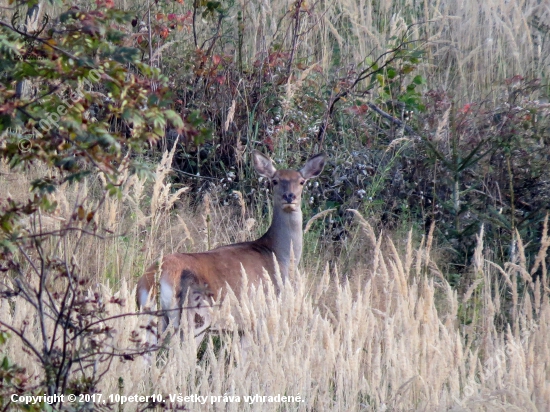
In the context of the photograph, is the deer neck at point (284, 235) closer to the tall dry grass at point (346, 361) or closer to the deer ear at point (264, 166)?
the deer ear at point (264, 166)

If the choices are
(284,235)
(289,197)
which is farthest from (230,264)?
(289,197)

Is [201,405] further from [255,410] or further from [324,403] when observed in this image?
[324,403]

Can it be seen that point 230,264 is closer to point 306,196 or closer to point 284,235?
point 284,235

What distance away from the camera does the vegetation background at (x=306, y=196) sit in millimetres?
2627

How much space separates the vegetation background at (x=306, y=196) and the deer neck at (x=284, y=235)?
165 millimetres

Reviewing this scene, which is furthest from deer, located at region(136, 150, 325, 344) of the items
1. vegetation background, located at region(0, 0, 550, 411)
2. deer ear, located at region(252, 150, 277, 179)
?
vegetation background, located at region(0, 0, 550, 411)

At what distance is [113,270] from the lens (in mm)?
5582

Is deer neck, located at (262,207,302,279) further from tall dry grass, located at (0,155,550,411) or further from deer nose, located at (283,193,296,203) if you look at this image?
tall dry grass, located at (0,155,550,411)

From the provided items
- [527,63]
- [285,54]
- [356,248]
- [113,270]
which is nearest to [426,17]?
[527,63]

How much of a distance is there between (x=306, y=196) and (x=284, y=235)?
97 centimetres

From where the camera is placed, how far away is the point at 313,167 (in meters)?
6.71

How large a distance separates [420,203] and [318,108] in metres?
1.40

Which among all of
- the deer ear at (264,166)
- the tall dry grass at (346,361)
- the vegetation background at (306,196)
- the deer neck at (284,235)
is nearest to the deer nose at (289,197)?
the deer neck at (284,235)

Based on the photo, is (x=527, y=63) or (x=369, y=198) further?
(x=527, y=63)
